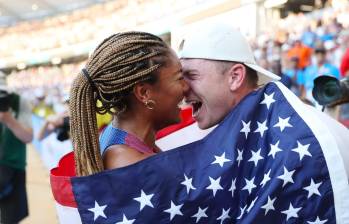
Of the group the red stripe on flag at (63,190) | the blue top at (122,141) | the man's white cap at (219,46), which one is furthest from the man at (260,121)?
the red stripe on flag at (63,190)

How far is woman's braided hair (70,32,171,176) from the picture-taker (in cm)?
122

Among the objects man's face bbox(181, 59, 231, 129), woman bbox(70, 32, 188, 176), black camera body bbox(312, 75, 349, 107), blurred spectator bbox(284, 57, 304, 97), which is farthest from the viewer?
blurred spectator bbox(284, 57, 304, 97)

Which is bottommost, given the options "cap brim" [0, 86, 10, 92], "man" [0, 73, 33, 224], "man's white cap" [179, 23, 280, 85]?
"man" [0, 73, 33, 224]

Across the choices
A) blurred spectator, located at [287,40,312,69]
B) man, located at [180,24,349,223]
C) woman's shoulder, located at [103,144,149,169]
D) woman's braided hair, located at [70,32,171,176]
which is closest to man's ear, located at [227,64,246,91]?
man, located at [180,24,349,223]

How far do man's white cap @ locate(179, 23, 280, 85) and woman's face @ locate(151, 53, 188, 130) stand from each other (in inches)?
4.0

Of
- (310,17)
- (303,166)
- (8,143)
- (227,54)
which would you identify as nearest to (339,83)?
(227,54)

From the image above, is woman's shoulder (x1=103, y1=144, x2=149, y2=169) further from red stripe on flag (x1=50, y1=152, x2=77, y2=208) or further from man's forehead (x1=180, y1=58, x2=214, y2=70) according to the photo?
man's forehead (x1=180, y1=58, x2=214, y2=70)

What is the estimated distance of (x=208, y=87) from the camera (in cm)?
139

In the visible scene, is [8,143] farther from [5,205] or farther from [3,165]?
[5,205]

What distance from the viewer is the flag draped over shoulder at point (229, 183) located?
112 centimetres

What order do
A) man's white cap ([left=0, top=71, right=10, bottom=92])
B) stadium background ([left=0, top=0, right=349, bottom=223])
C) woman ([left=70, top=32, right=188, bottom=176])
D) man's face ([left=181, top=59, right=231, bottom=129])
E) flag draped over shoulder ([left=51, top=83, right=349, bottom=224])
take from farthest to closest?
stadium background ([left=0, top=0, right=349, bottom=223]) < man's white cap ([left=0, top=71, right=10, bottom=92]) < man's face ([left=181, top=59, right=231, bottom=129]) < woman ([left=70, top=32, right=188, bottom=176]) < flag draped over shoulder ([left=51, top=83, right=349, bottom=224])

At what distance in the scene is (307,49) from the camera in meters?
6.16

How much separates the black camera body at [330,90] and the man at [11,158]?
206 centimetres

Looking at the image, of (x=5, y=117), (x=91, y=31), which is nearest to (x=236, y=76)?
(x=5, y=117)
